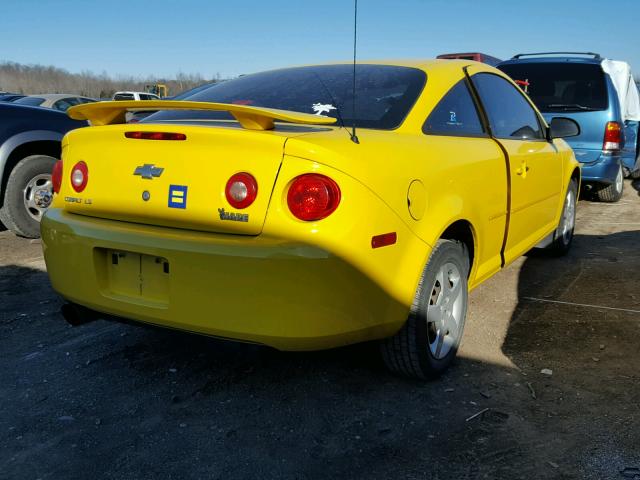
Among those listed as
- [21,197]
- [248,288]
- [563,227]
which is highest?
[248,288]

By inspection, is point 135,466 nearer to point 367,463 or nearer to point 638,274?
point 367,463

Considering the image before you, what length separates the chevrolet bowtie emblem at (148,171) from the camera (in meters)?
2.31

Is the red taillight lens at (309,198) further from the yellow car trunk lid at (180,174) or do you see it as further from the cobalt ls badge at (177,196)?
the cobalt ls badge at (177,196)

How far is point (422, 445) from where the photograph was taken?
2.30 meters

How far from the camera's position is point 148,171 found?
233cm

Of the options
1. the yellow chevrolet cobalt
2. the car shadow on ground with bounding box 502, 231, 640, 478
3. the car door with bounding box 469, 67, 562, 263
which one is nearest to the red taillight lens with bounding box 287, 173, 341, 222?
the yellow chevrolet cobalt

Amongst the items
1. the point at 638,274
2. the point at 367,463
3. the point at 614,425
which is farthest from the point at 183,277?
the point at 638,274

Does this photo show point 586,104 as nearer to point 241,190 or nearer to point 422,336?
point 422,336

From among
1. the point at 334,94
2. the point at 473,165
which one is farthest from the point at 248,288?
the point at 473,165

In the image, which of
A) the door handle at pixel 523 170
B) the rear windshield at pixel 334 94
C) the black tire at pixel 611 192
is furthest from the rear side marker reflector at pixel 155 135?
the black tire at pixel 611 192

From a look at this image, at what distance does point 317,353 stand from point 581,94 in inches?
229

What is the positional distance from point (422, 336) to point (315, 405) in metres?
0.56

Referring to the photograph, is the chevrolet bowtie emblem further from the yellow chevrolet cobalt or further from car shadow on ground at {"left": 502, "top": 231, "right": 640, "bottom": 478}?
car shadow on ground at {"left": 502, "top": 231, "right": 640, "bottom": 478}

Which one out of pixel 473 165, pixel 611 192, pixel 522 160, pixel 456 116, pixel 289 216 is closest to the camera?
pixel 289 216
